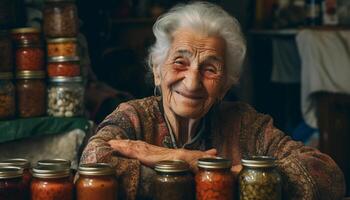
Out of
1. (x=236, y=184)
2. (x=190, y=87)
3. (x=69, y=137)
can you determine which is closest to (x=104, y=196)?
(x=236, y=184)

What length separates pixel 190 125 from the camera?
239 cm

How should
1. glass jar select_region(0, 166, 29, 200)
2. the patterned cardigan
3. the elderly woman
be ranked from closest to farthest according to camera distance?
glass jar select_region(0, 166, 29, 200), the patterned cardigan, the elderly woman

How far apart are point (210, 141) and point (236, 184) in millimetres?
617

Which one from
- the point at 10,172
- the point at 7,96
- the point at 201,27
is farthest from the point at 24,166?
the point at 7,96

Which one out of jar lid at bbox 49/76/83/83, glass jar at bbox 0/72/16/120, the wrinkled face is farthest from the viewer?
jar lid at bbox 49/76/83/83

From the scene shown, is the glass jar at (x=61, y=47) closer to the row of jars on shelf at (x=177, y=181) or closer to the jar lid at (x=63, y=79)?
the jar lid at (x=63, y=79)

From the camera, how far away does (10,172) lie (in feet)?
5.57

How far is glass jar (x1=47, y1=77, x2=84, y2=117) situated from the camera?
331cm

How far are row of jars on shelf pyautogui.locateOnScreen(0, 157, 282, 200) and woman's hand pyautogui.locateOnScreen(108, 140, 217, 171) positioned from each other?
16cm

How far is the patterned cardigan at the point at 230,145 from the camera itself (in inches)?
77.4

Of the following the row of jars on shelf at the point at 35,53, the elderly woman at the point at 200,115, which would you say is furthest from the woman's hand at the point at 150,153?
the row of jars on shelf at the point at 35,53

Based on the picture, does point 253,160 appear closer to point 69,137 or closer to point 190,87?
point 190,87

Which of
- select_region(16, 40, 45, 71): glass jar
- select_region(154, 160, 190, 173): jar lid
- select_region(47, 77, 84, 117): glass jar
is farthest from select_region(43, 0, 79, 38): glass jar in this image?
select_region(154, 160, 190, 173): jar lid

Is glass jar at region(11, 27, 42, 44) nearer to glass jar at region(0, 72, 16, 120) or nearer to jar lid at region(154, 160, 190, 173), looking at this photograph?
glass jar at region(0, 72, 16, 120)
